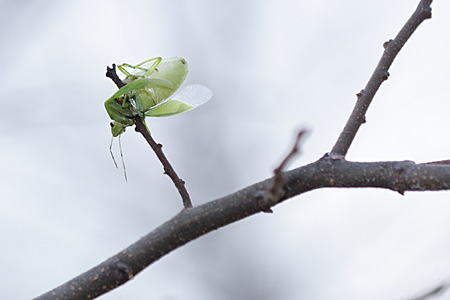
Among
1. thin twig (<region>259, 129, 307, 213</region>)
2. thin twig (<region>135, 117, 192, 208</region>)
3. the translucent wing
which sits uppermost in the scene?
the translucent wing

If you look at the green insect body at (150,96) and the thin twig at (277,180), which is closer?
the thin twig at (277,180)

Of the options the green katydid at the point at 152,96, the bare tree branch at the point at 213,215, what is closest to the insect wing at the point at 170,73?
the green katydid at the point at 152,96

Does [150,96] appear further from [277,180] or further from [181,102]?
[277,180]

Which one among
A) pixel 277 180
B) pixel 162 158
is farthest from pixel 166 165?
pixel 277 180

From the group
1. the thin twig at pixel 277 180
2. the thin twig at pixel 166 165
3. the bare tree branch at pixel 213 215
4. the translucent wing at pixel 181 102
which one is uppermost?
the translucent wing at pixel 181 102

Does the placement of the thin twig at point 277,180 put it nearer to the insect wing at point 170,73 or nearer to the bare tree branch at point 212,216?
the bare tree branch at point 212,216

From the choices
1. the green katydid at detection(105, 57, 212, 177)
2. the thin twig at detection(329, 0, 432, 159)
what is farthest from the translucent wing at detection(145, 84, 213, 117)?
the thin twig at detection(329, 0, 432, 159)

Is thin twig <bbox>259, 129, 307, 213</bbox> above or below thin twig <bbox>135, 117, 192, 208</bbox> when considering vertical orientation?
below

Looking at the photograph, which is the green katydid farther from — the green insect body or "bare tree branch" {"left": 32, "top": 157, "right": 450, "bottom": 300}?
"bare tree branch" {"left": 32, "top": 157, "right": 450, "bottom": 300}

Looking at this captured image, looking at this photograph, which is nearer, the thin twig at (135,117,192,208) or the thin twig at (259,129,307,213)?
the thin twig at (259,129,307,213)
